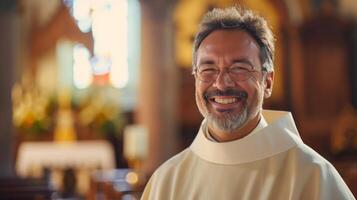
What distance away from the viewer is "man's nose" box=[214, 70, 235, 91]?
2.24 metres

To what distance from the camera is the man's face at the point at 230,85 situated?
226cm

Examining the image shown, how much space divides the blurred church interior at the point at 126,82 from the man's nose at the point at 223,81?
21.9ft

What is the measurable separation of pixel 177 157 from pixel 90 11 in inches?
506

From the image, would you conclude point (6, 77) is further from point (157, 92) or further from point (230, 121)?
point (230, 121)

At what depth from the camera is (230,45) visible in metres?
2.29

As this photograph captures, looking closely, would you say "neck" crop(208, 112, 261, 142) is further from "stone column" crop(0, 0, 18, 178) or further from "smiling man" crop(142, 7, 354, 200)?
"stone column" crop(0, 0, 18, 178)

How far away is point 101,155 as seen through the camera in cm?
1288

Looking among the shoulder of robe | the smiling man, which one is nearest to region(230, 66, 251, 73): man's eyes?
the smiling man

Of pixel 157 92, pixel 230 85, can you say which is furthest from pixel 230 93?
pixel 157 92

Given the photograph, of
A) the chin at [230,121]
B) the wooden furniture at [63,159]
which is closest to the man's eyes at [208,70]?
the chin at [230,121]

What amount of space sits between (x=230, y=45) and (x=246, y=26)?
0.31ft

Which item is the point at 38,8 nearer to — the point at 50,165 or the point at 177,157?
the point at 50,165

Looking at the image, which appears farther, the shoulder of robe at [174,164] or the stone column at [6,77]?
the stone column at [6,77]

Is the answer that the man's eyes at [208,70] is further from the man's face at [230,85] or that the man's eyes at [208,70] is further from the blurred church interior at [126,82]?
the blurred church interior at [126,82]
